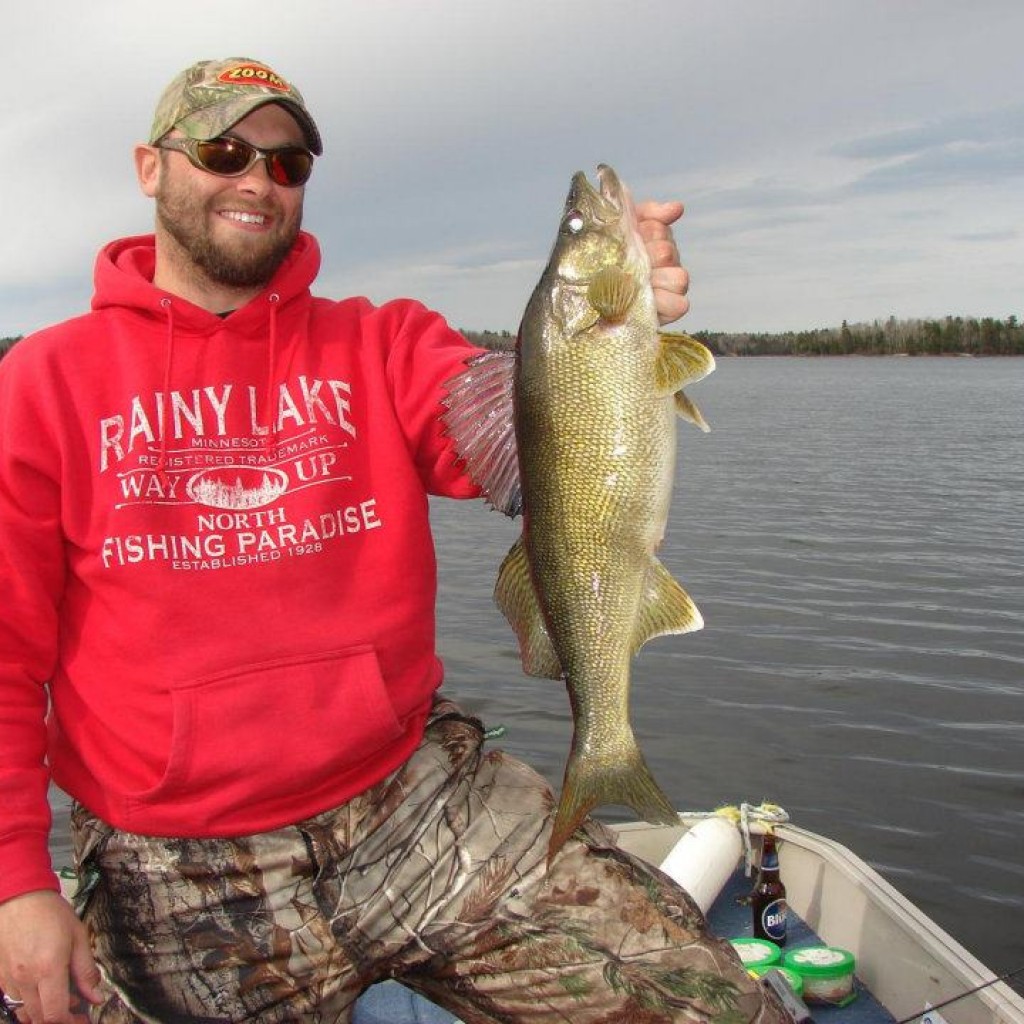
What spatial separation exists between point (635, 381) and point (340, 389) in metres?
1.05

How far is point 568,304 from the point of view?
2637 mm

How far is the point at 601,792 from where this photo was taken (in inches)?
113

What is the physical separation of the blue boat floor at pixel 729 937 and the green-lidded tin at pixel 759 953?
16cm

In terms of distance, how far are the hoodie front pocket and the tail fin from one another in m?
0.54

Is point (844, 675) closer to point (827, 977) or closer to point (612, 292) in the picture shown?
point (827, 977)

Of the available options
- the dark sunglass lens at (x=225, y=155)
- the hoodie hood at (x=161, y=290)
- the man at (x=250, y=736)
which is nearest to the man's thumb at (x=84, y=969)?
the man at (x=250, y=736)

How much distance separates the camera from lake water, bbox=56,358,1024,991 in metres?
7.83

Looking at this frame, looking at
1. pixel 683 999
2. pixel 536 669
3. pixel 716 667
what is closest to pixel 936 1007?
pixel 683 999

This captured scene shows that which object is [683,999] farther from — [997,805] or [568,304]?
[997,805]

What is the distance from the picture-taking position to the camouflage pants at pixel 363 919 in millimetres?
2891

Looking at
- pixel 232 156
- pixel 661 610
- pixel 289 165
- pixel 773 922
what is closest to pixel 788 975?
pixel 773 922

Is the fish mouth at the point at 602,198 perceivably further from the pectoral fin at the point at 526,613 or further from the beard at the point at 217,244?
the beard at the point at 217,244

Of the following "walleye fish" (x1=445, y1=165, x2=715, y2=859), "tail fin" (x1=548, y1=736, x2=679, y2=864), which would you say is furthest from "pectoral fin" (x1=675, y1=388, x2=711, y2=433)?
"tail fin" (x1=548, y1=736, x2=679, y2=864)

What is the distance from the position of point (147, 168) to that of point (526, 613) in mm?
1856
